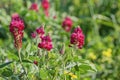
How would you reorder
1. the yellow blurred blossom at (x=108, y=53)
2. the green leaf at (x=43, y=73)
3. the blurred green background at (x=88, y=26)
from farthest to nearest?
the yellow blurred blossom at (x=108, y=53) < the blurred green background at (x=88, y=26) < the green leaf at (x=43, y=73)

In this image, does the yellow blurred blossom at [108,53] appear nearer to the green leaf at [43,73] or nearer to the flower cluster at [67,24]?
the flower cluster at [67,24]

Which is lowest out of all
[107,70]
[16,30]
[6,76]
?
[107,70]

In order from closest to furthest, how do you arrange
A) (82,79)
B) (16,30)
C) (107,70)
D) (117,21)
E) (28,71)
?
(16,30) < (28,71) < (82,79) < (107,70) < (117,21)

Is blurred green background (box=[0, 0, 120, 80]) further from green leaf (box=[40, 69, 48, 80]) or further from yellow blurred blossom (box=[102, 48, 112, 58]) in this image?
green leaf (box=[40, 69, 48, 80])

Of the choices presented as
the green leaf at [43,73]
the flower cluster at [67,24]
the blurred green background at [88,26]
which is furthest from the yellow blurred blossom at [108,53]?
the green leaf at [43,73]

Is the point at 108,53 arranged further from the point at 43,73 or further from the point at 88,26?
the point at 43,73

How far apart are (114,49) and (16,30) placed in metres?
2.26

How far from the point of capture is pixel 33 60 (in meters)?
2.71

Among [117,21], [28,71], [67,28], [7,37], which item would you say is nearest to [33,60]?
[28,71]

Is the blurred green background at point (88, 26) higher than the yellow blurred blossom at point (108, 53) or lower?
Answer: higher

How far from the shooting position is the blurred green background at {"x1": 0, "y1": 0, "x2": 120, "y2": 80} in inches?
171

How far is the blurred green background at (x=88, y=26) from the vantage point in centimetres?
435

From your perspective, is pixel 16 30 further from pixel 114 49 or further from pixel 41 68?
pixel 114 49

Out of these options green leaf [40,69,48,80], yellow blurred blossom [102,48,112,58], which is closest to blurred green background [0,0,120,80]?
yellow blurred blossom [102,48,112,58]
